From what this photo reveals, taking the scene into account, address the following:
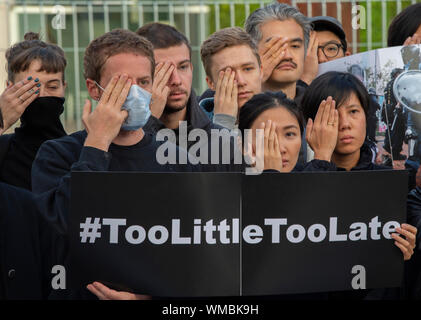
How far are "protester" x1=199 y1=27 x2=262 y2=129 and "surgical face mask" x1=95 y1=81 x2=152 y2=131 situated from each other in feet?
2.79

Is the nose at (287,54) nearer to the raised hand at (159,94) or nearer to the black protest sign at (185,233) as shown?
the raised hand at (159,94)

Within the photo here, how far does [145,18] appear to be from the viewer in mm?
8852

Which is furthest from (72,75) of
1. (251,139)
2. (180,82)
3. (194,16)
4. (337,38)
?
(251,139)

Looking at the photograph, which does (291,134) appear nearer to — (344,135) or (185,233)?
(344,135)

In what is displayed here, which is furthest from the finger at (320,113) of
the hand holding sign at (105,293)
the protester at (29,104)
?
the protester at (29,104)

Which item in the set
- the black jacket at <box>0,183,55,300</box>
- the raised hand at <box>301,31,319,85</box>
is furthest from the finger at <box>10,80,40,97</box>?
the raised hand at <box>301,31,319,85</box>

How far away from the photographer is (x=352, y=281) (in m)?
2.70

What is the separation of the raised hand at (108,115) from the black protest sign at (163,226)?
5.5 inches

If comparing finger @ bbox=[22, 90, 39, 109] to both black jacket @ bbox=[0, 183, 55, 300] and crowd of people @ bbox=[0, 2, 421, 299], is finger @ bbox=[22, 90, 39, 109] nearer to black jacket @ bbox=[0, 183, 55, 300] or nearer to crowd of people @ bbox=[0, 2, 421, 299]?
crowd of people @ bbox=[0, 2, 421, 299]

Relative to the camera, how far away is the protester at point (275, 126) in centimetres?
288

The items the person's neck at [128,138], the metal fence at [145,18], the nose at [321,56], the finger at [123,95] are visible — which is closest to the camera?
the finger at [123,95]

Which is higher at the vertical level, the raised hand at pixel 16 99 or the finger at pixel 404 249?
the raised hand at pixel 16 99

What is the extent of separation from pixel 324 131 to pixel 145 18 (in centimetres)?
614
